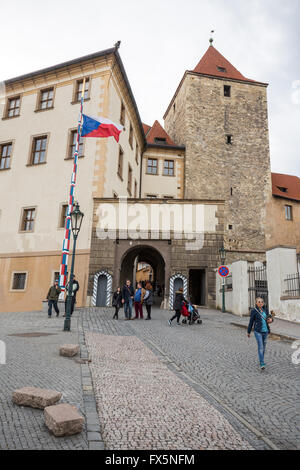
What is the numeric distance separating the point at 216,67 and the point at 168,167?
526 inches

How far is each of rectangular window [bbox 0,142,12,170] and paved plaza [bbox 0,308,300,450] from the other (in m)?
16.9

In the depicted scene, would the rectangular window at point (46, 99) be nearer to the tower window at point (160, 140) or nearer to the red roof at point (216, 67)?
the tower window at point (160, 140)

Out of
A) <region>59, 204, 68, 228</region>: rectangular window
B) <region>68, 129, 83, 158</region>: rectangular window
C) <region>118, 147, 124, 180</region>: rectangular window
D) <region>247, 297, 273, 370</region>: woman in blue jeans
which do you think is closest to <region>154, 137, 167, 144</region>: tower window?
<region>118, 147, 124, 180</region>: rectangular window

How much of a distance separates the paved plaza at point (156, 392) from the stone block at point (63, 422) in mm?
69

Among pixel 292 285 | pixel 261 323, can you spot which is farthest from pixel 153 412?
pixel 292 285

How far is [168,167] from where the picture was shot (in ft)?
103

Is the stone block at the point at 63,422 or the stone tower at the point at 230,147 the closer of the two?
the stone block at the point at 63,422

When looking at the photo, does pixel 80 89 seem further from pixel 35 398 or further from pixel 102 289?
pixel 35 398

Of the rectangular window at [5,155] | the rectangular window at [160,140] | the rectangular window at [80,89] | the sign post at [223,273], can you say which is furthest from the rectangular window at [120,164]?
the sign post at [223,273]

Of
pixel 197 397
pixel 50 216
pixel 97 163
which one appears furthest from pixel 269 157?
pixel 197 397

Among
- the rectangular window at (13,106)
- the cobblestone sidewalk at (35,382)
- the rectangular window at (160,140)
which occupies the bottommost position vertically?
the cobblestone sidewalk at (35,382)

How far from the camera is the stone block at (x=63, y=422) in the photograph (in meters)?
3.13

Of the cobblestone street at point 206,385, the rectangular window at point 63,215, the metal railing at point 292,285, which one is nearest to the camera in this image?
the cobblestone street at point 206,385
